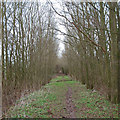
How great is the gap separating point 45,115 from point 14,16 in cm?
488

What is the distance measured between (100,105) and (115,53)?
8.81 ft

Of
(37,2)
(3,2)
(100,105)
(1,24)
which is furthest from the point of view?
(37,2)

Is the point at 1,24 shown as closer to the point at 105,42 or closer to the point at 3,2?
the point at 3,2

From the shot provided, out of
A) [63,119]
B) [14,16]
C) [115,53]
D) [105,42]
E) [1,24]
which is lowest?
[63,119]

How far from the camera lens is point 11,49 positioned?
6.54m

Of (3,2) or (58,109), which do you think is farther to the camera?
(58,109)

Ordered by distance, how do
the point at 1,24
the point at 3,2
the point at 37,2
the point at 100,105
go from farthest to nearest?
the point at 37,2, the point at 100,105, the point at 3,2, the point at 1,24

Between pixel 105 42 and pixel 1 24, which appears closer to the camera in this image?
pixel 1 24

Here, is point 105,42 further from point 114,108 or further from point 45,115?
point 45,115

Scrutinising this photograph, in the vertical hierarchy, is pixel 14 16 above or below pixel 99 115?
above

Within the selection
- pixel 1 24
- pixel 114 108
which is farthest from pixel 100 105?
pixel 1 24

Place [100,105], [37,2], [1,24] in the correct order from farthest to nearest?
[37,2], [100,105], [1,24]

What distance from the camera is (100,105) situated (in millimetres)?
6988

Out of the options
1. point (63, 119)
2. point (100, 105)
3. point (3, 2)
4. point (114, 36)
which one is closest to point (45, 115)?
point (63, 119)
